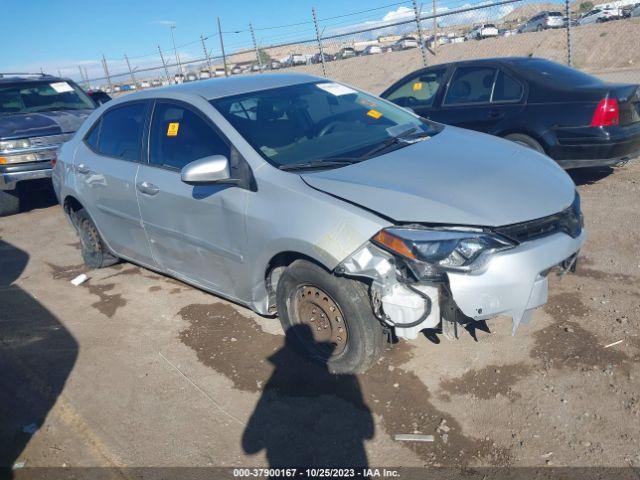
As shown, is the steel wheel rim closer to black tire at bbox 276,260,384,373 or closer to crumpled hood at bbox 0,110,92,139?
black tire at bbox 276,260,384,373

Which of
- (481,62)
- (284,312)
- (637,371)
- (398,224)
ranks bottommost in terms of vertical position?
(637,371)

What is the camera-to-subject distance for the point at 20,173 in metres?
7.36

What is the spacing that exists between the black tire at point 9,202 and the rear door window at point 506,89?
697cm

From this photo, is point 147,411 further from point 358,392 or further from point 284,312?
point 358,392

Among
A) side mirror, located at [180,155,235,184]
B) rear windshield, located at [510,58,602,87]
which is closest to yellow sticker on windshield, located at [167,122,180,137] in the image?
side mirror, located at [180,155,235,184]

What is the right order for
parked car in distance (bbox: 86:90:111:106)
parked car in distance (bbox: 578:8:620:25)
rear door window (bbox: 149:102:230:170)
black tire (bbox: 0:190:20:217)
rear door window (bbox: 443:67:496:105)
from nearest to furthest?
rear door window (bbox: 149:102:230:170) → rear door window (bbox: 443:67:496:105) → black tire (bbox: 0:190:20:217) → parked car in distance (bbox: 86:90:111:106) → parked car in distance (bbox: 578:8:620:25)

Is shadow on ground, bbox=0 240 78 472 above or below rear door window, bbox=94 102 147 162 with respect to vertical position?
below

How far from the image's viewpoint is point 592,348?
3127 mm

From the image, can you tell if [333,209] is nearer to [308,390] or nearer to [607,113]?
[308,390]

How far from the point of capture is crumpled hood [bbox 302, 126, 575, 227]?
2.62 meters

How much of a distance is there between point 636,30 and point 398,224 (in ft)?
101

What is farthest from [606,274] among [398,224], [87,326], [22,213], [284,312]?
[22,213]

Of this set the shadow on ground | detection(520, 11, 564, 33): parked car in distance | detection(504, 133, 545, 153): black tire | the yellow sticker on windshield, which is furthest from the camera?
detection(520, 11, 564, 33): parked car in distance

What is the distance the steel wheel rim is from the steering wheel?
1128 mm
